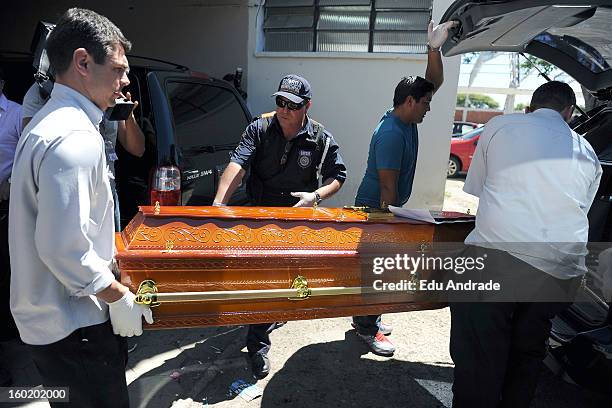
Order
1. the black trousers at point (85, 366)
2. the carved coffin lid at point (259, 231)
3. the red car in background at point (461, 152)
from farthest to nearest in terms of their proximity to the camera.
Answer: the red car in background at point (461, 152) < the carved coffin lid at point (259, 231) < the black trousers at point (85, 366)

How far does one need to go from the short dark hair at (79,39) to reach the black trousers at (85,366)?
2.71 feet

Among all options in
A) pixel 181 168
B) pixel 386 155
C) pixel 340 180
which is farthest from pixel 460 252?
pixel 181 168

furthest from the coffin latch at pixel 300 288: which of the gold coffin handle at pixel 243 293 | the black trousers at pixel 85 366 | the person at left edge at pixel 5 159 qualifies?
the person at left edge at pixel 5 159

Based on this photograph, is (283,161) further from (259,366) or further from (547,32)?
(547,32)

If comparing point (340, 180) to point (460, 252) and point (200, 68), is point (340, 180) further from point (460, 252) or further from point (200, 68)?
point (200, 68)

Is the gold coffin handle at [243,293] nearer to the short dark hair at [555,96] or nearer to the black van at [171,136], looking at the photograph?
the black van at [171,136]

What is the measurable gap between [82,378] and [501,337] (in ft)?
5.28

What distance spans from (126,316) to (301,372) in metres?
1.54

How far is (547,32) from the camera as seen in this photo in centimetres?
229

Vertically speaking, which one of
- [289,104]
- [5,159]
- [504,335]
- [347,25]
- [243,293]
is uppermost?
[347,25]

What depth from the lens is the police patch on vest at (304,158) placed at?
2.68m

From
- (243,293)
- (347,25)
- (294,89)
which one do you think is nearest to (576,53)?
(294,89)

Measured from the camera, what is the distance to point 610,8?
5.24 feet

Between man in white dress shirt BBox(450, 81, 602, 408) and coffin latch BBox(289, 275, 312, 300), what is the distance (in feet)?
2.28
